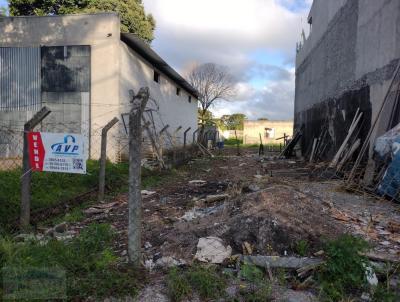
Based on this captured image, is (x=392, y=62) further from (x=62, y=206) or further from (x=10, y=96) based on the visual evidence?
(x=10, y=96)

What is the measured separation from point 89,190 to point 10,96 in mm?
7487

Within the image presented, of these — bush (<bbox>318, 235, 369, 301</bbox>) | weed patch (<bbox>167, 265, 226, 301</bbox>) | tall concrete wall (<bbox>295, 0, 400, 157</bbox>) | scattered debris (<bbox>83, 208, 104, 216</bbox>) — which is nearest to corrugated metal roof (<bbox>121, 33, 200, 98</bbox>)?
tall concrete wall (<bbox>295, 0, 400, 157</bbox>)

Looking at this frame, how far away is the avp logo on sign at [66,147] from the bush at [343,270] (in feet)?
11.6

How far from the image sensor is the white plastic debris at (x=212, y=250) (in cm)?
382

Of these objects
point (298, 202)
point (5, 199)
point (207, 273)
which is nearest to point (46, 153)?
point (5, 199)

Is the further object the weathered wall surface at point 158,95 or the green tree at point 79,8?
the green tree at point 79,8

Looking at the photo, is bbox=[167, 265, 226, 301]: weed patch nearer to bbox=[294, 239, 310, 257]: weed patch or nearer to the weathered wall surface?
bbox=[294, 239, 310, 257]: weed patch

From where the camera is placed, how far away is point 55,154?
509 cm

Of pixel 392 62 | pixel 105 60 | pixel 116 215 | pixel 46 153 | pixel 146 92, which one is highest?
pixel 105 60

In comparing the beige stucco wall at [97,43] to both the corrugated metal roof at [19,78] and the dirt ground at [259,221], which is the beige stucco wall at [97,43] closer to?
the corrugated metal roof at [19,78]

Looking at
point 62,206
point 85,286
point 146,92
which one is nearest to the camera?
point 85,286

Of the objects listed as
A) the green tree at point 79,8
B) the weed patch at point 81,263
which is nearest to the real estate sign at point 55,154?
the weed patch at point 81,263

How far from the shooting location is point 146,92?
3.71 metres

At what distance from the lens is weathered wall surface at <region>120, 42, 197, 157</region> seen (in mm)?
13305
